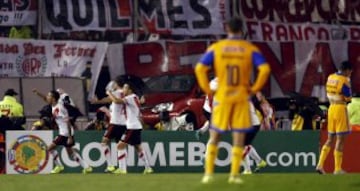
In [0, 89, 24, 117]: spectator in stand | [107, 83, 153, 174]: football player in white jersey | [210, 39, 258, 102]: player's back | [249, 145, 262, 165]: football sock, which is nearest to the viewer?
[210, 39, 258, 102]: player's back

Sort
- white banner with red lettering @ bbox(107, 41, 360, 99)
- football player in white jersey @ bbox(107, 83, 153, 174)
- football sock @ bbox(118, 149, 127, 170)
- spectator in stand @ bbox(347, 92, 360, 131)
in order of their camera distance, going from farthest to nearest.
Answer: white banner with red lettering @ bbox(107, 41, 360, 99)
spectator in stand @ bbox(347, 92, 360, 131)
football sock @ bbox(118, 149, 127, 170)
football player in white jersey @ bbox(107, 83, 153, 174)

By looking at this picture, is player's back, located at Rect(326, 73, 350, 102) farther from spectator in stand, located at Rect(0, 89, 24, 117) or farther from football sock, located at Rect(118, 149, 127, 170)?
spectator in stand, located at Rect(0, 89, 24, 117)

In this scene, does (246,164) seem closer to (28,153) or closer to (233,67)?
(28,153)

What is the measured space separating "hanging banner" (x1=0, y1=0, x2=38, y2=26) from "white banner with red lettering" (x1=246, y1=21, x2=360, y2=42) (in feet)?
19.6

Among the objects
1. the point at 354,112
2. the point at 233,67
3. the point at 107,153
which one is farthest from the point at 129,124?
the point at 233,67

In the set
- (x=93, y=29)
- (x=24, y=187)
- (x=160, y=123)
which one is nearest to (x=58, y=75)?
(x=93, y=29)

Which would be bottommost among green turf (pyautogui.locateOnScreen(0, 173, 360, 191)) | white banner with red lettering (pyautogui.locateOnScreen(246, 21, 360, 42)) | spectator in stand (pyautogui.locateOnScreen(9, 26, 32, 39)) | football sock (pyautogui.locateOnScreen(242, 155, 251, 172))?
football sock (pyautogui.locateOnScreen(242, 155, 251, 172))

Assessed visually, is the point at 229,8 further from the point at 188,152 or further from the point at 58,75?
the point at 188,152

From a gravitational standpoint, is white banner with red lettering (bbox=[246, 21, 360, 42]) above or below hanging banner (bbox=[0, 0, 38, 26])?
below

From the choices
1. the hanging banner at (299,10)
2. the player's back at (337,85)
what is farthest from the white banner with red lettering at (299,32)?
the player's back at (337,85)

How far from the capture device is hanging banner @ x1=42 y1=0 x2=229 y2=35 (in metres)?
37.6

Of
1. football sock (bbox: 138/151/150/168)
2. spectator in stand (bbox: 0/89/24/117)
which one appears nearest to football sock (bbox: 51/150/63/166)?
football sock (bbox: 138/151/150/168)

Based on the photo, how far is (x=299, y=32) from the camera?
1560 inches

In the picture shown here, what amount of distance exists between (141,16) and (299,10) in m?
4.79
